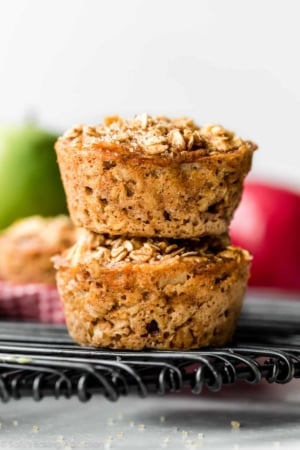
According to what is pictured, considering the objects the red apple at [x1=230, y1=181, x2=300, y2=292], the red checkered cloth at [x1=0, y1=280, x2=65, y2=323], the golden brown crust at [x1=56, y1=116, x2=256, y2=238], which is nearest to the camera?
the golden brown crust at [x1=56, y1=116, x2=256, y2=238]

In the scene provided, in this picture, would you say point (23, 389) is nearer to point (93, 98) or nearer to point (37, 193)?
point (37, 193)

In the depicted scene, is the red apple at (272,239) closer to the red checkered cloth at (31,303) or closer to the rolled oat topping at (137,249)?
the red checkered cloth at (31,303)

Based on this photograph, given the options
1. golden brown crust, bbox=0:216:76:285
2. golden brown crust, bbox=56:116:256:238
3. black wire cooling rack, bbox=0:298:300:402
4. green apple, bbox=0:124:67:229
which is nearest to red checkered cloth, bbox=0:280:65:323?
golden brown crust, bbox=0:216:76:285

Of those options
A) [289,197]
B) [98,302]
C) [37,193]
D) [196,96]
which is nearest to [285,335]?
[98,302]

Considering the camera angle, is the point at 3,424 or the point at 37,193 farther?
the point at 37,193

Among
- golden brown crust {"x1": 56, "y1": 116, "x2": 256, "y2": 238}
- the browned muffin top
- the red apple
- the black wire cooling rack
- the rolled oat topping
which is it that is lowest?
the red apple

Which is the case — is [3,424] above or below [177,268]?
below

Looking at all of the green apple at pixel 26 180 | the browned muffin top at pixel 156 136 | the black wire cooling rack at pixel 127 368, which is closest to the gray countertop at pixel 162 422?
the black wire cooling rack at pixel 127 368

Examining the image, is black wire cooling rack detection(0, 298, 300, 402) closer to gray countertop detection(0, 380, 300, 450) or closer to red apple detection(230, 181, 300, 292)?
gray countertop detection(0, 380, 300, 450)
